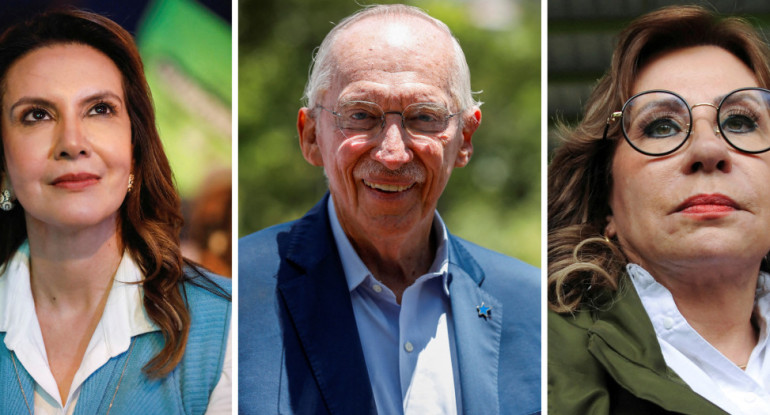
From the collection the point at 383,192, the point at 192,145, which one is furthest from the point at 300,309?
the point at 192,145

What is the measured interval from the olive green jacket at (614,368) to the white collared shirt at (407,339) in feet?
1.35

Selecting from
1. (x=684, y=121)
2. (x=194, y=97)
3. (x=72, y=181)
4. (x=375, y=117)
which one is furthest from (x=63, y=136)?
(x=684, y=121)

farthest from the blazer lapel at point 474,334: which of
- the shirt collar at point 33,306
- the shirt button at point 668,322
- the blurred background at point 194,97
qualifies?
the shirt collar at point 33,306

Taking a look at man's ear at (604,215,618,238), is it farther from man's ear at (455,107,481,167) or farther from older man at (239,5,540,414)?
man's ear at (455,107,481,167)

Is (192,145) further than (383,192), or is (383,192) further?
(192,145)

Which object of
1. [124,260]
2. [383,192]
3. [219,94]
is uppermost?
[219,94]

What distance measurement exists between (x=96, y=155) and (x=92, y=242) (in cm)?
34

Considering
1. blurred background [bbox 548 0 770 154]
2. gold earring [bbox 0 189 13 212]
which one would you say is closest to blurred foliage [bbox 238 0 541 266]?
blurred background [bbox 548 0 770 154]

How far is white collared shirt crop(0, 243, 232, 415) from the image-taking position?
128 inches

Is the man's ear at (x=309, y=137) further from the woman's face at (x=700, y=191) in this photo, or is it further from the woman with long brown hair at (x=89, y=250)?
the woman's face at (x=700, y=191)

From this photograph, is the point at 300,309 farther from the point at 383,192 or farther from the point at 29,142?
the point at 29,142

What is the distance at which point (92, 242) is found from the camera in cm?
337

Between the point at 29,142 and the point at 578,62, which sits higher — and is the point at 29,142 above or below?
below

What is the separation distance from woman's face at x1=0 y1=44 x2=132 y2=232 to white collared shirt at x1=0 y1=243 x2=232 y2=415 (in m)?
0.22
